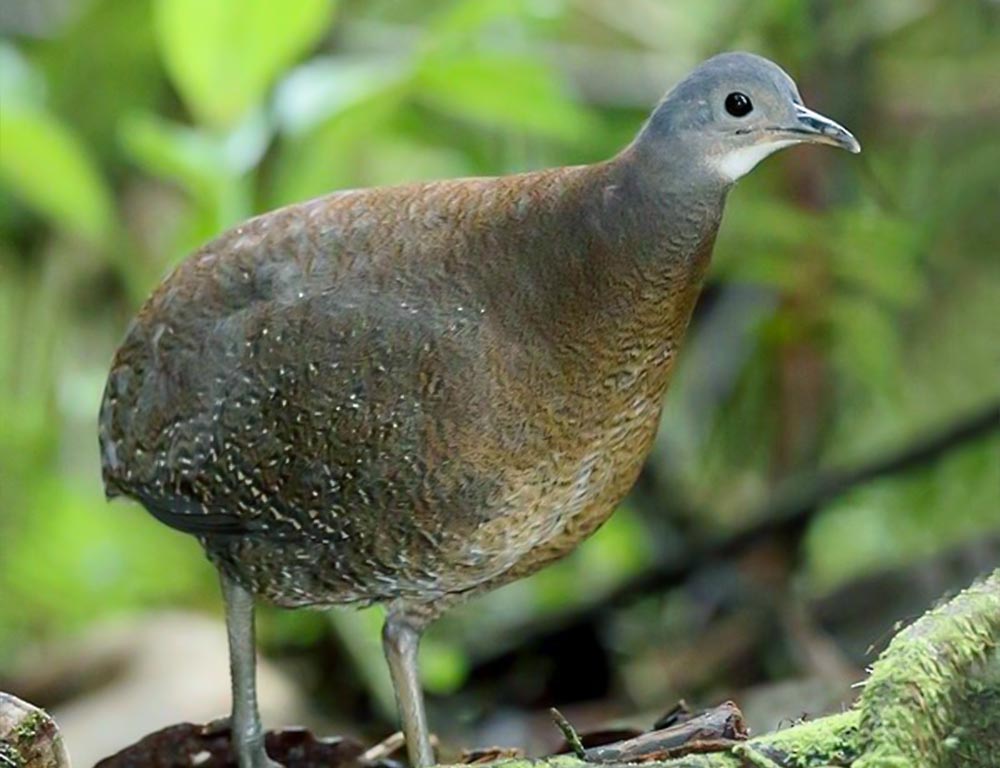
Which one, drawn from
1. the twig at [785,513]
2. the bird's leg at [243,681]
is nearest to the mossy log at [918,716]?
the bird's leg at [243,681]

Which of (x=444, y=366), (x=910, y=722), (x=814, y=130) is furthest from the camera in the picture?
(x=444, y=366)

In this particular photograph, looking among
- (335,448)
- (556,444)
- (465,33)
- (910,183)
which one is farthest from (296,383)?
(910,183)

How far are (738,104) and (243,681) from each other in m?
1.52

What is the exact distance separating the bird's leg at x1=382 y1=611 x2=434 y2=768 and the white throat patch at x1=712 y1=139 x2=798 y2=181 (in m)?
1.11

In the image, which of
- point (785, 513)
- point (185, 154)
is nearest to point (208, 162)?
point (185, 154)

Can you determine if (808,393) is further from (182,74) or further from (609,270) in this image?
(609,270)

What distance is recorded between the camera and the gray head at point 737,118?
10.7 ft

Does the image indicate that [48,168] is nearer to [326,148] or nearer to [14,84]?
[14,84]

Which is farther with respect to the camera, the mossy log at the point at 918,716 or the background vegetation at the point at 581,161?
the background vegetation at the point at 581,161

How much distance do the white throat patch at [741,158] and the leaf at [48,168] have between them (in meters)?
3.20

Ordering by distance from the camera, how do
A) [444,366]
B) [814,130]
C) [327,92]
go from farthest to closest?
[327,92] < [444,366] < [814,130]

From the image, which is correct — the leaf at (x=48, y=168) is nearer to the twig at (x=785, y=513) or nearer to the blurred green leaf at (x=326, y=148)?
the blurred green leaf at (x=326, y=148)

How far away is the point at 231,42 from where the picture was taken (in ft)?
19.3

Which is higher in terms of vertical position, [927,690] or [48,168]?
[48,168]
